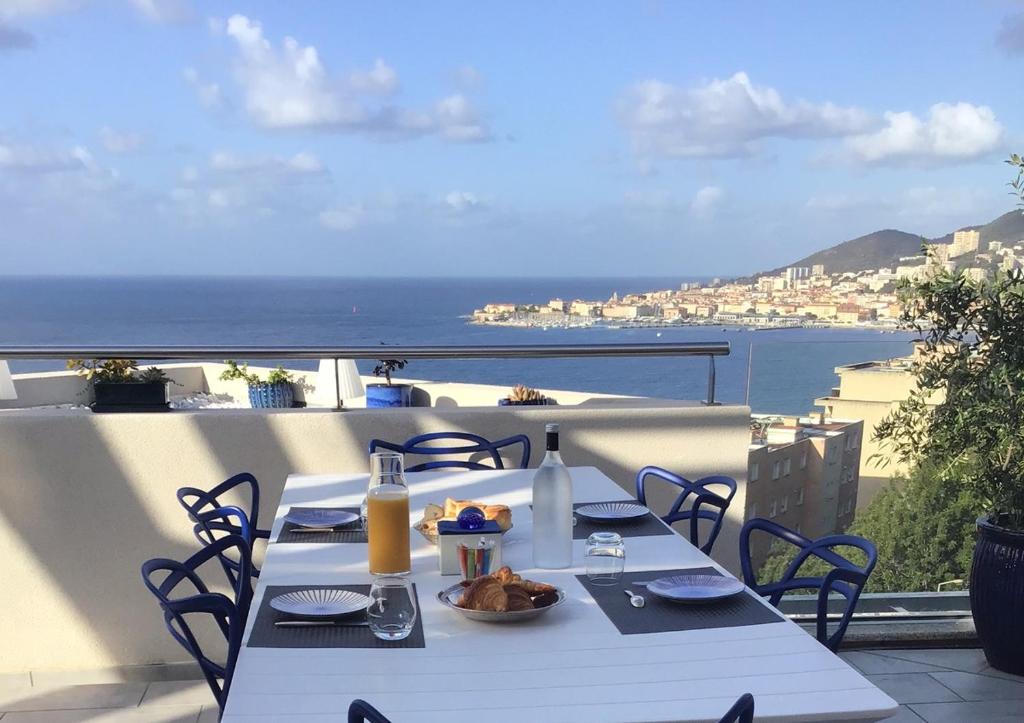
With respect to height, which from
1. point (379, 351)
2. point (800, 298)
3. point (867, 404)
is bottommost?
point (867, 404)

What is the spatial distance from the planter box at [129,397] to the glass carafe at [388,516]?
1808 millimetres

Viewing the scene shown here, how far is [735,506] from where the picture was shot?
3625mm

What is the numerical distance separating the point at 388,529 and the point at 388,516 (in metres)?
0.03

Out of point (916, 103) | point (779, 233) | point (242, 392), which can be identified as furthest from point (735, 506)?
point (916, 103)

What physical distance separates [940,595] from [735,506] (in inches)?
39.7

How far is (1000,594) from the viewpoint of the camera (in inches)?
133

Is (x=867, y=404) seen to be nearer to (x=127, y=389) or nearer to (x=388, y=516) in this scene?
(x=388, y=516)

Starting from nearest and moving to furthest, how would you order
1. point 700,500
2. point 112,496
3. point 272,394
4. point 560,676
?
point 560,676 → point 700,500 → point 112,496 → point 272,394

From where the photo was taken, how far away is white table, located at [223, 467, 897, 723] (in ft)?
4.24

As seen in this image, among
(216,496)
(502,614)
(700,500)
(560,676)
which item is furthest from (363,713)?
(216,496)

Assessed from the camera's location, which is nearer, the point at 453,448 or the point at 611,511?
the point at 611,511

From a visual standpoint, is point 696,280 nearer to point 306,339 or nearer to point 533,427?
point 533,427

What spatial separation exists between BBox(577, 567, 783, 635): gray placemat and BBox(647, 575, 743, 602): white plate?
1cm

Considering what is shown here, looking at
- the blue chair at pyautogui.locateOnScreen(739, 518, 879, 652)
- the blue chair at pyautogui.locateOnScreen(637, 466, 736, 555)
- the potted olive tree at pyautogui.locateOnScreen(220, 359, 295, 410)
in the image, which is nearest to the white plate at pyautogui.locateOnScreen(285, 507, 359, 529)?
the blue chair at pyautogui.locateOnScreen(637, 466, 736, 555)
